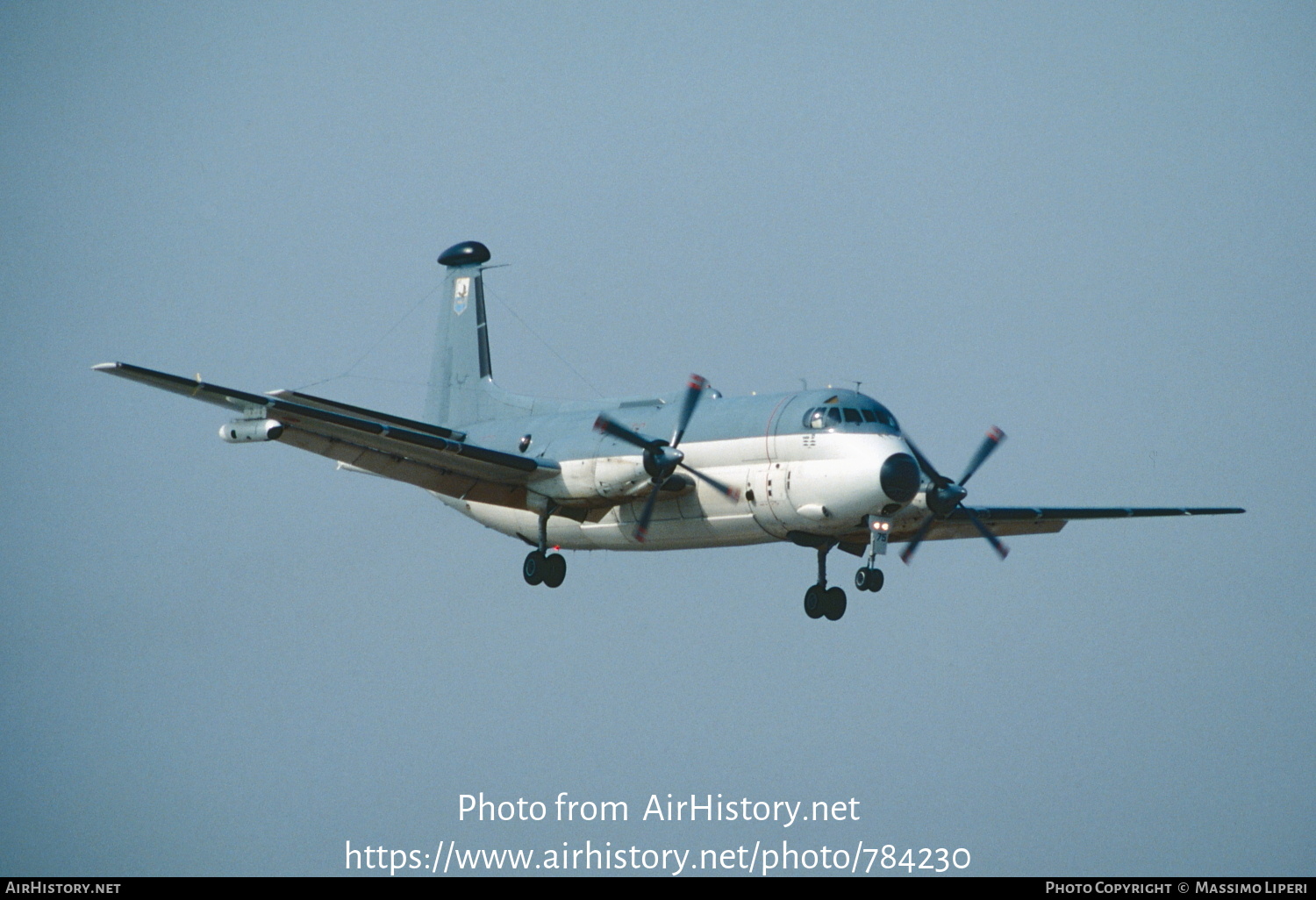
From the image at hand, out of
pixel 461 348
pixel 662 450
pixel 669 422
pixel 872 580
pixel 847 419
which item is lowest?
pixel 872 580

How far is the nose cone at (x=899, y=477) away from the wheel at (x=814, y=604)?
3952mm

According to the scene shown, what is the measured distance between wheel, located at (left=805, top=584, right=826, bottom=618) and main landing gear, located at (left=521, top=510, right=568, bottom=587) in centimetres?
611

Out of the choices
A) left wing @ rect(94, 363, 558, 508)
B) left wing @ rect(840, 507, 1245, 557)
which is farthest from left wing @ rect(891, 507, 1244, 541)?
left wing @ rect(94, 363, 558, 508)

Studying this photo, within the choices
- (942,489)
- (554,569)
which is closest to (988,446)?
(942,489)

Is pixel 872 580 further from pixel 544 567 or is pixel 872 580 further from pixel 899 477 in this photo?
pixel 544 567

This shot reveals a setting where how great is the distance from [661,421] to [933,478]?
244 inches

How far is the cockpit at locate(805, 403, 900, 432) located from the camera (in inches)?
1454

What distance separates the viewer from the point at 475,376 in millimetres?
47125

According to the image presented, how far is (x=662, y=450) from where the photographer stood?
1502 inches

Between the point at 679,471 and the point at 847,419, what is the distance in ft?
14.1

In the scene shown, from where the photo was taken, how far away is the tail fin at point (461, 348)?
46.9 m

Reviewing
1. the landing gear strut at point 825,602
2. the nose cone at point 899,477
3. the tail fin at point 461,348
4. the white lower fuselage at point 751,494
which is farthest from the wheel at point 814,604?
the tail fin at point 461,348
